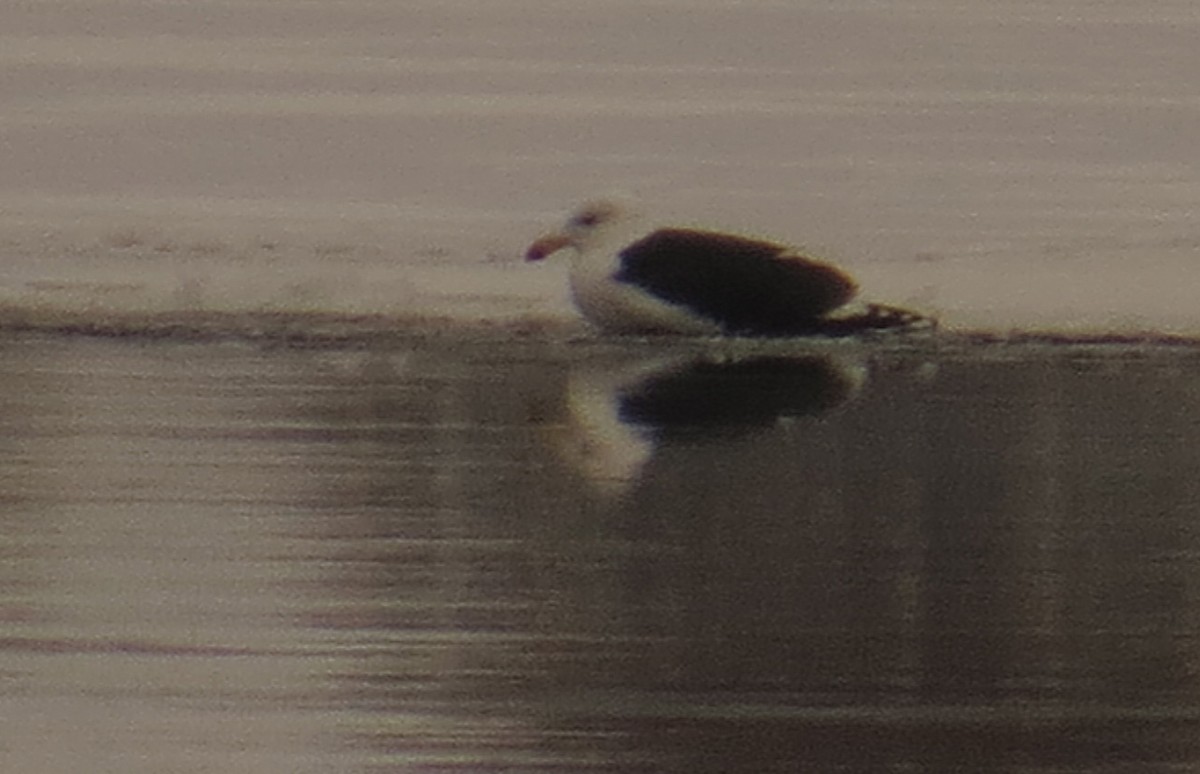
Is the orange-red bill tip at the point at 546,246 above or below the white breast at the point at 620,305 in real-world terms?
above

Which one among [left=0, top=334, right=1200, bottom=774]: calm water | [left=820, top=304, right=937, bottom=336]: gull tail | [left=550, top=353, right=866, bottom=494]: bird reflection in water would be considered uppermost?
[left=820, top=304, right=937, bottom=336]: gull tail

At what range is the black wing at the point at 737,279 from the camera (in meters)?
0.90

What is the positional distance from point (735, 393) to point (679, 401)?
32 millimetres

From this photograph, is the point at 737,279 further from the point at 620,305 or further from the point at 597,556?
the point at 597,556

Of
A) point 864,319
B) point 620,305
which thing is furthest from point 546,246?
point 864,319

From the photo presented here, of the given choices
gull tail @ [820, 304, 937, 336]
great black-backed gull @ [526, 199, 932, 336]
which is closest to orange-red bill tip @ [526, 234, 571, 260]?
great black-backed gull @ [526, 199, 932, 336]

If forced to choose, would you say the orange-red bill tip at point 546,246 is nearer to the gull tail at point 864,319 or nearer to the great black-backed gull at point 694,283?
the great black-backed gull at point 694,283

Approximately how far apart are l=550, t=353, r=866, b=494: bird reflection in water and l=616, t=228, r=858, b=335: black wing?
2 cm

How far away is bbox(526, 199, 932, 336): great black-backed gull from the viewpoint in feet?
2.97

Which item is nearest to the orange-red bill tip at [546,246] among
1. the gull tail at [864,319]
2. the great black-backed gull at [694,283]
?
the great black-backed gull at [694,283]

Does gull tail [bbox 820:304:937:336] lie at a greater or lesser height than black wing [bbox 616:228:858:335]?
lesser

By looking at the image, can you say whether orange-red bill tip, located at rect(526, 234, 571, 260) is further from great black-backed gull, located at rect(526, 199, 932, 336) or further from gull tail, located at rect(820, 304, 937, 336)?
gull tail, located at rect(820, 304, 937, 336)

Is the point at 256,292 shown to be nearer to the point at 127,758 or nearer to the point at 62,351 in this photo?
the point at 62,351

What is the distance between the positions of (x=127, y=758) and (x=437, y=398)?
28cm
